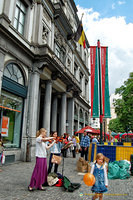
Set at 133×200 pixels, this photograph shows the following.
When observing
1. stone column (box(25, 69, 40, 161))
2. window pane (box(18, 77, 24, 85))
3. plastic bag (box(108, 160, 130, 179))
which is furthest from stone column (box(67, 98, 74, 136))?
plastic bag (box(108, 160, 130, 179))

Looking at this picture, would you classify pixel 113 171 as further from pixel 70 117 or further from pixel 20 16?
pixel 70 117

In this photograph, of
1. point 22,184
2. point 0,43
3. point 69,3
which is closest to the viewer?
point 22,184

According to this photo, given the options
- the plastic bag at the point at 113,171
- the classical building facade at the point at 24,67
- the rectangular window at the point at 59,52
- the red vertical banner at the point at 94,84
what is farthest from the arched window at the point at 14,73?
the plastic bag at the point at 113,171

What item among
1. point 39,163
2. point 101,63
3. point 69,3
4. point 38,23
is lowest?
point 39,163

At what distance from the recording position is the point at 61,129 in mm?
18344

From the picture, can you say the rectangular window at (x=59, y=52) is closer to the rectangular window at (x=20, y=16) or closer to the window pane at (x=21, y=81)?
the rectangular window at (x=20, y=16)

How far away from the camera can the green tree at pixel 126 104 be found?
27.9m

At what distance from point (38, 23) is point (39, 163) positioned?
11860 mm

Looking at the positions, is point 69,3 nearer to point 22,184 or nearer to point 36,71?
point 36,71

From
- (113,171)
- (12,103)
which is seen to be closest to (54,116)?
(12,103)

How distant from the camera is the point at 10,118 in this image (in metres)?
11.0

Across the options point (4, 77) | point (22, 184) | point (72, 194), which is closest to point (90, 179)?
point (72, 194)

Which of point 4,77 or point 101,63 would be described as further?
point 101,63

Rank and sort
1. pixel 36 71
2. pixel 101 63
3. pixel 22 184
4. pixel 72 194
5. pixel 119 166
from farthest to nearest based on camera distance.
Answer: pixel 36 71, pixel 101 63, pixel 119 166, pixel 22 184, pixel 72 194
